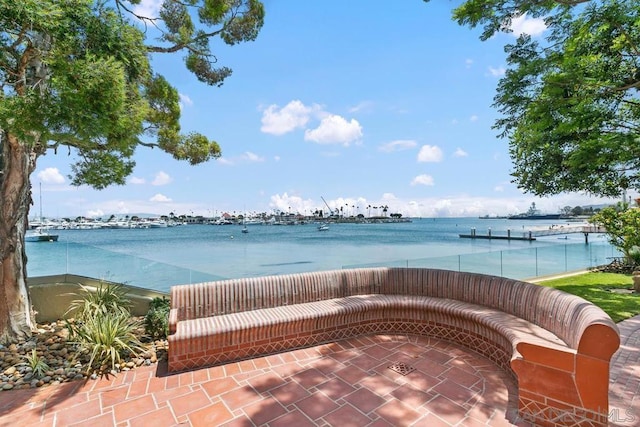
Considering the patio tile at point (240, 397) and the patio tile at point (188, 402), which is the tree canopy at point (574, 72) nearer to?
the patio tile at point (240, 397)

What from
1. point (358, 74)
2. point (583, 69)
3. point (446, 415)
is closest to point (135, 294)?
point (446, 415)

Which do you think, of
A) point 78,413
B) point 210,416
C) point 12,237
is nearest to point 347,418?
point 210,416

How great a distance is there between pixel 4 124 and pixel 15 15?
35.6 inches

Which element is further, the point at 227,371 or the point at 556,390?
the point at 227,371

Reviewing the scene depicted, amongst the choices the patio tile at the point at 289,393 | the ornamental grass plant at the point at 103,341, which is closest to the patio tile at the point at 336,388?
the patio tile at the point at 289,393

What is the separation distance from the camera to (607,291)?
718 cm

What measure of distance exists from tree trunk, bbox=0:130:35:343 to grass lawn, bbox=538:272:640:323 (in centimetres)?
958

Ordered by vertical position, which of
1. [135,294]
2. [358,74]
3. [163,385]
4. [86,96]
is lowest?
[163,385]

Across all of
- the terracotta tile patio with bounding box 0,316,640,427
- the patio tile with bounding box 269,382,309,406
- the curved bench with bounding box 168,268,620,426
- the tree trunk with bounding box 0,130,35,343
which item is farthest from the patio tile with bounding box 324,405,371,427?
the tree trunk with bounding box 0,130,35,343

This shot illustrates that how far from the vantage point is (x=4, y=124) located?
8.35 ft

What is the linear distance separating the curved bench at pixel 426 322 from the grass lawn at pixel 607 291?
323 cm

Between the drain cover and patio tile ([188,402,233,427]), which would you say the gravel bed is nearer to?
patio tile ([188,402,233,427])

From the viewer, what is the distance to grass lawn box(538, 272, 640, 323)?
561 cm

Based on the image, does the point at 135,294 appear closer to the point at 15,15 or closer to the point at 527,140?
the point at 15,15
